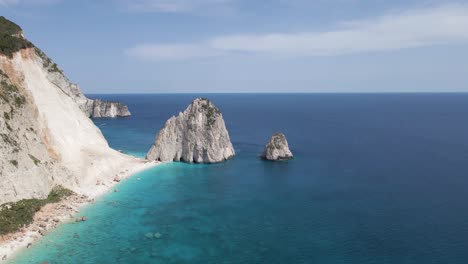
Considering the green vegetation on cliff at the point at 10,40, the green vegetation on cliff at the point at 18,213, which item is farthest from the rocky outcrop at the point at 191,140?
the green vegetation on cliff at the point at 18,213

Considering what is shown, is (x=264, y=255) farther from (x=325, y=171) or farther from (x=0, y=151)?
(x=325, y=171)

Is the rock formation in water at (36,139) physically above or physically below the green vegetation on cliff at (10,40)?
below

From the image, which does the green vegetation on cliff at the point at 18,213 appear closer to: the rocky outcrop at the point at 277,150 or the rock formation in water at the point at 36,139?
the rock formation in water at the point at 36,139

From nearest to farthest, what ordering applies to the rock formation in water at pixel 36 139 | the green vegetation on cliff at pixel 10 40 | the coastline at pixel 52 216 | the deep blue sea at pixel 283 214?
the deep blue sea at pixel 283 214 → the coastline at pixel 52 216 → the rock formation in water at pixel 36 139 → the green vegetation on cliff at pixel 10 40

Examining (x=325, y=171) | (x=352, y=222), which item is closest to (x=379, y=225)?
(x=352, y=222)

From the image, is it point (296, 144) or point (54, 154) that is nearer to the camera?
point (54, 154)

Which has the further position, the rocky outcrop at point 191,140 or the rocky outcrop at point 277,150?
the rocky outcrop at point 277,150

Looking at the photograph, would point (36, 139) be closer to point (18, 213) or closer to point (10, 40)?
point (18, 213)
